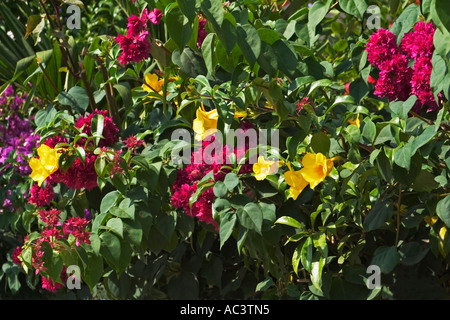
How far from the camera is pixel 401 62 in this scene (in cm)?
168

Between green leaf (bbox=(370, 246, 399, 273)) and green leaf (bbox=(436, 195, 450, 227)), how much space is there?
23 cm

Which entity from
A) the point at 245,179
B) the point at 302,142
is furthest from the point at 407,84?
the point at 245,179

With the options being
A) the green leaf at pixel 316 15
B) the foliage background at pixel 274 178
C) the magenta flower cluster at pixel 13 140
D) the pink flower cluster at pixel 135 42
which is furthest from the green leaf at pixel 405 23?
the magenta flower cluster at pixel 13 140

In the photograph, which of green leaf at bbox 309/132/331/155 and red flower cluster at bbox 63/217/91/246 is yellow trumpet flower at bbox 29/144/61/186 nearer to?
red flower cluster at bbox 63/217/91/246

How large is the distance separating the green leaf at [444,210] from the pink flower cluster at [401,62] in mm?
227

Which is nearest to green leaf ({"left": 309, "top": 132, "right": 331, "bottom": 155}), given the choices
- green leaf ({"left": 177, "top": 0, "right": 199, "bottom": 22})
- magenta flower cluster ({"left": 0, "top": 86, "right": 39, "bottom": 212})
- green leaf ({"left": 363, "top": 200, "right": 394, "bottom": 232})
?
green leaf ({"left": 363, "top": 200, "right": 394, "bottom": 232})

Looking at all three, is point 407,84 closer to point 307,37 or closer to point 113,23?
point 307,37

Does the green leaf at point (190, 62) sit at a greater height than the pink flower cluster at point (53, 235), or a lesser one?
greater

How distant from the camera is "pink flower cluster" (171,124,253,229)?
179 cm

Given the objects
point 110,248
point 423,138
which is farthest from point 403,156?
point 110,248

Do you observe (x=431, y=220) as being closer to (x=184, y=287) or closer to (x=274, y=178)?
(x=274, y=178)

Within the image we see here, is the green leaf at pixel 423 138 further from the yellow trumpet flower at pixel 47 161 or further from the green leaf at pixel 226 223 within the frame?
the yellow trumpet flower at pixel 47 161

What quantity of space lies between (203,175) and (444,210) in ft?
2.01

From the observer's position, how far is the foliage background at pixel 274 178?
1.62 metres
